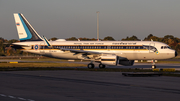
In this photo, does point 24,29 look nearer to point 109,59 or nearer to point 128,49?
point 109,59

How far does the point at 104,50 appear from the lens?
41594 mm

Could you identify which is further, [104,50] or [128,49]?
[104,50]

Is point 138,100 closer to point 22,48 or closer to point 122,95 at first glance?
point 122,95

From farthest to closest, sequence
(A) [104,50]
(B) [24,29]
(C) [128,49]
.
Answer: (B) [24,29]
(A) [104,50]
(C) [128,49]

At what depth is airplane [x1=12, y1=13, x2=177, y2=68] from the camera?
4047 centimetres

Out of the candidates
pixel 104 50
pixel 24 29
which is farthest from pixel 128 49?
pixel 24 29

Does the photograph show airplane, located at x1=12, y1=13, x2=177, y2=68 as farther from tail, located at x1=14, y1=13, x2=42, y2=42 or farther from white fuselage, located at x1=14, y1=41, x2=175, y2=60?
tail, located at x1=14, y1=13, x2=42, y2=42

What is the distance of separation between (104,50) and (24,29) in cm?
1415

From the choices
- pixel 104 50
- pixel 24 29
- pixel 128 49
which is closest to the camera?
pixel 128 49

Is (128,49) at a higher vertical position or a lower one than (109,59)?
higher

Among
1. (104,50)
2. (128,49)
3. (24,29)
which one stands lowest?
(104,50)

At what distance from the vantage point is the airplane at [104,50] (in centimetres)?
4047

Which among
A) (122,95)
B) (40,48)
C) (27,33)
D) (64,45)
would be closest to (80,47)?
(64,45)

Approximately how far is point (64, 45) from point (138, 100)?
3072 centimetres
